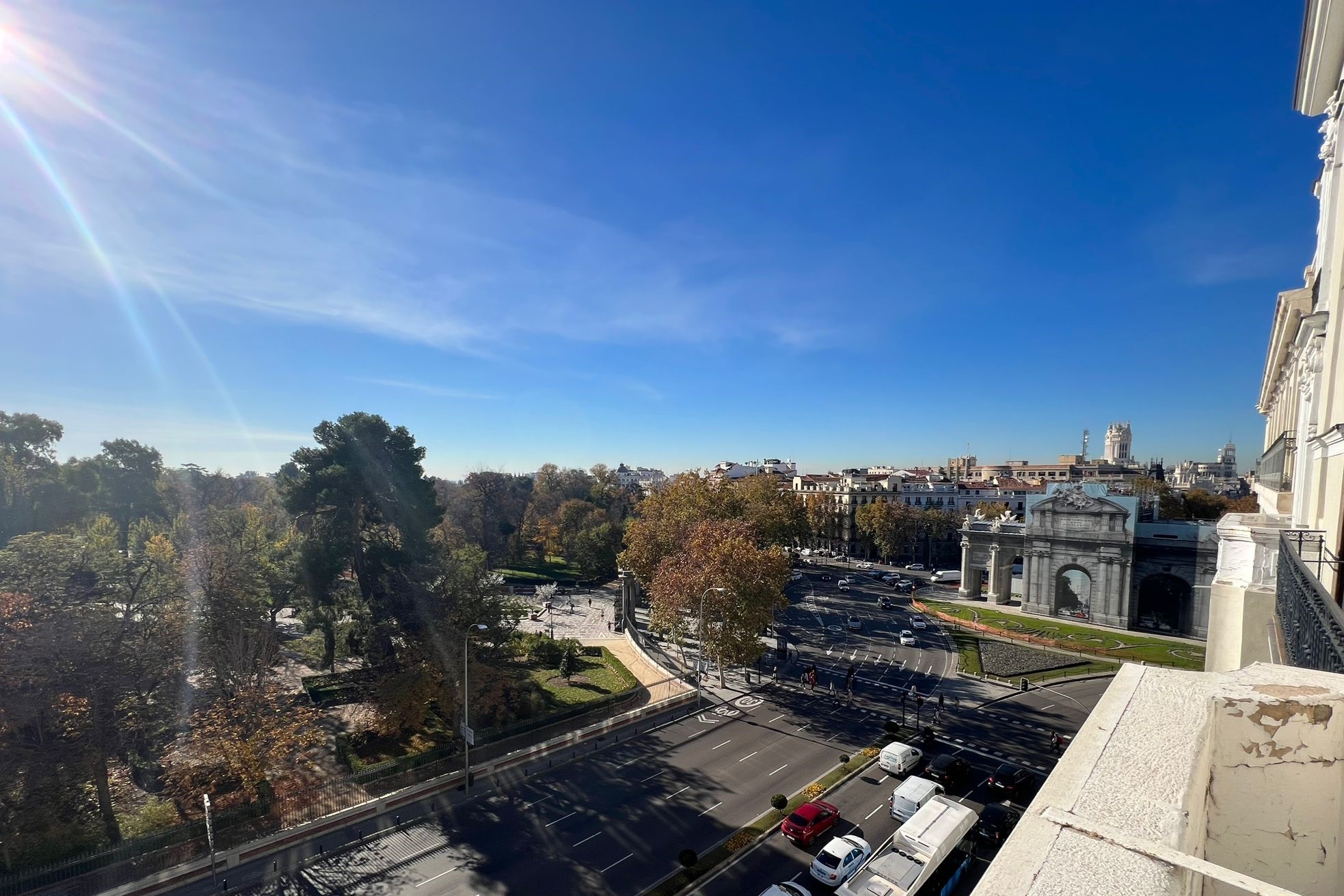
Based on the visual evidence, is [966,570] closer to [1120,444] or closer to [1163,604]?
[1163,604]

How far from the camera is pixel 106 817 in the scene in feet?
53.3

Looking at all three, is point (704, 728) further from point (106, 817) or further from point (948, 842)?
point (106, 817)

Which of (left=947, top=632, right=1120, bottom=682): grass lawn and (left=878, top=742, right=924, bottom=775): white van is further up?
(left=947, top=632, right=1120, bottom=682): grass lawn

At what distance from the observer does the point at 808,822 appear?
1658cm

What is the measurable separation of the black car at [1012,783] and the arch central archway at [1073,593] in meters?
29.2

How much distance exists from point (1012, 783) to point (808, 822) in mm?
7563

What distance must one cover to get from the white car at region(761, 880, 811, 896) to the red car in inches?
84.5

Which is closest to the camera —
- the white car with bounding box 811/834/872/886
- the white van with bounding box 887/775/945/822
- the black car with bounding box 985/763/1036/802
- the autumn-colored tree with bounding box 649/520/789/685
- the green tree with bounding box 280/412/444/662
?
the white car with bounding box 811/834/872/886

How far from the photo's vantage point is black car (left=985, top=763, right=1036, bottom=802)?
19.0 m

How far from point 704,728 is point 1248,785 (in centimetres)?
2267

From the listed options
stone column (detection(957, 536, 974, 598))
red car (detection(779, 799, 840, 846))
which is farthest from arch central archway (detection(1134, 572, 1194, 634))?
red car (detection(779, 799, 840, 846))

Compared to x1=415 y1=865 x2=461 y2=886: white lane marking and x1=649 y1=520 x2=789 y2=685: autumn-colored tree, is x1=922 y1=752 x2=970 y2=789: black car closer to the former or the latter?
x1=649 y1=520 x2=789 y2=685: autumn-colored tree

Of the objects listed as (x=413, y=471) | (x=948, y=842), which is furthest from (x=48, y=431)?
(x=948, y=842)

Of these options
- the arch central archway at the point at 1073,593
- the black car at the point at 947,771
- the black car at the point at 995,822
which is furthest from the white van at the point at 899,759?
the arch central archway at the point at 1073,593
